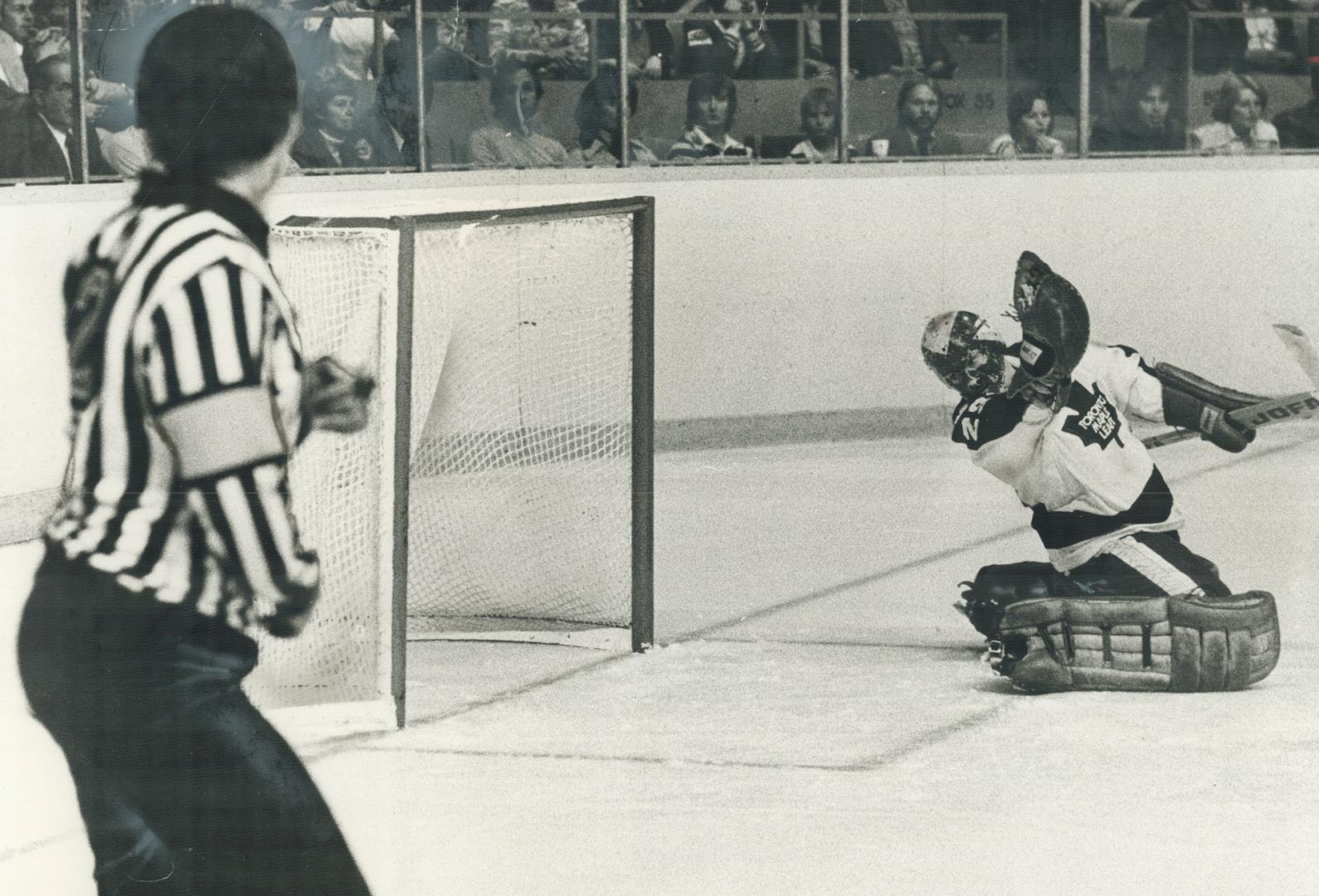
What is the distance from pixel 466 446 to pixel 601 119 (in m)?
2.68

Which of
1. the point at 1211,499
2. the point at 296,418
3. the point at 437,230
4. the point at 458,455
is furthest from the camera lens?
the point at 1211,499

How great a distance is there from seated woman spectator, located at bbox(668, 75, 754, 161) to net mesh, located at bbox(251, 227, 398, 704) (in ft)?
11.7

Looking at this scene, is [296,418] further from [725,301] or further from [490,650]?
[725,301]

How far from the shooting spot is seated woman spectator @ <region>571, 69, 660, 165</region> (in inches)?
273

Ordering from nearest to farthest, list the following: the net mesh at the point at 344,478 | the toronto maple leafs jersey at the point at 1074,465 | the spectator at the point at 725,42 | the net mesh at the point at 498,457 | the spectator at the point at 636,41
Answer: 1. the net mesh at the point at 344,478
2. the toronto maple leafs jersey at the point at 1074,465
3. the net mesh at the point at 498,457
4. the spectator at the point at 636,41
5. the spectator at the point at 725,42

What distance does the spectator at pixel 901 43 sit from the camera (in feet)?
23.5

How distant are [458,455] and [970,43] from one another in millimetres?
3567

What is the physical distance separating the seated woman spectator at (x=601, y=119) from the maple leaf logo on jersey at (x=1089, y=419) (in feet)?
11.1

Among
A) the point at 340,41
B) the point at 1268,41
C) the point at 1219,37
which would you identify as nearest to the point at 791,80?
the point at 340,41

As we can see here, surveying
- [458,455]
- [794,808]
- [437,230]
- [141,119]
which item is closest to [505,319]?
[458,455]

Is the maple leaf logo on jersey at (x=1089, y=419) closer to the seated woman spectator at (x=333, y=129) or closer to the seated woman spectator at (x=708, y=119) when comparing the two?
the seated woman spectator at (x=333, y=129)

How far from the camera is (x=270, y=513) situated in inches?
73.4

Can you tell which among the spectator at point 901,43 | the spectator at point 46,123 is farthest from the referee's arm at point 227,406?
the spectator at point 901,43

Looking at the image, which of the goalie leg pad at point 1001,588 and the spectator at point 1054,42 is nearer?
the goalie leg pad at point 1001,588
